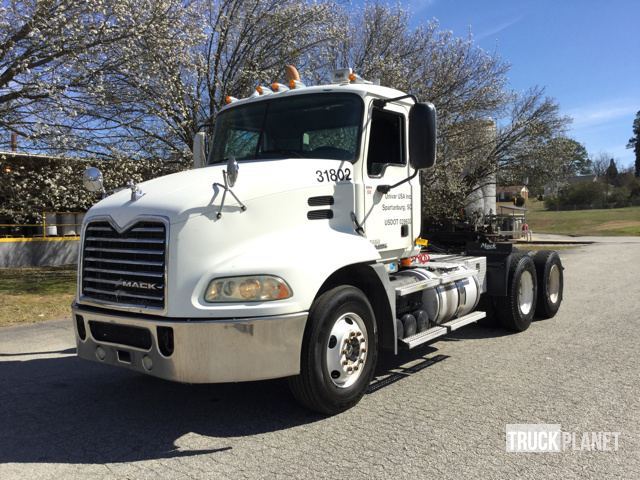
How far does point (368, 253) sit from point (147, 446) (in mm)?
2236

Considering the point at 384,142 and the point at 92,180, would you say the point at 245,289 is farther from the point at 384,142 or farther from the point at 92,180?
the point at 384,142

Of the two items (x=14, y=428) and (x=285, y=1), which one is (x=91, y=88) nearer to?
(x=285, y=1)

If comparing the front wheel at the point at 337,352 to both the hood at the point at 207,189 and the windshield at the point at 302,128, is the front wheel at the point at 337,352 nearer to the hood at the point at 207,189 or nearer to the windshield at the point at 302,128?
the hood at the point at 207,189

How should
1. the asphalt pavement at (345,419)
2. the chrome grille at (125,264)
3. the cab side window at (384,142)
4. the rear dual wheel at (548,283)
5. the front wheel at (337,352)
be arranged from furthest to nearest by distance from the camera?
the rear dual wheel at (548,283), the cab side window at (384,142), the front wheel at (337,352), the chrome grille at (125,264), the asphalt pavement at (345,419)

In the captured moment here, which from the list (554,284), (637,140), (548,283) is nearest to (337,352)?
(548,283)

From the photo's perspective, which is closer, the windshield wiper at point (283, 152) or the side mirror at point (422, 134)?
the side mirror at point (422, 134)

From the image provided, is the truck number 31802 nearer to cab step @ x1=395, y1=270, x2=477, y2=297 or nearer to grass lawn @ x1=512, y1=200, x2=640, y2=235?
cab step @ x1=395, y1=270, x2=477, y2=297

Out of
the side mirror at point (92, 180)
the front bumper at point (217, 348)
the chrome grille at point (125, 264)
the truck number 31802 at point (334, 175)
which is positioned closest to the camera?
the front bumper at point (217, 348)

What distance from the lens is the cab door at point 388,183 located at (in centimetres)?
505

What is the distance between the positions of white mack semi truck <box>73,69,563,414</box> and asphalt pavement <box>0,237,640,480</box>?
0.44m

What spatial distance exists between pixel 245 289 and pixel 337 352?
39.2 inches

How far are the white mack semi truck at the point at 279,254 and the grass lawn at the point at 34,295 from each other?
218 inches

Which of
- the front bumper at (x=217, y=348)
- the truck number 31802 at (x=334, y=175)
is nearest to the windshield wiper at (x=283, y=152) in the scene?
the truck number 31802 at (x=334, y=175)

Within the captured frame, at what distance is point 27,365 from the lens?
6.20 meters
